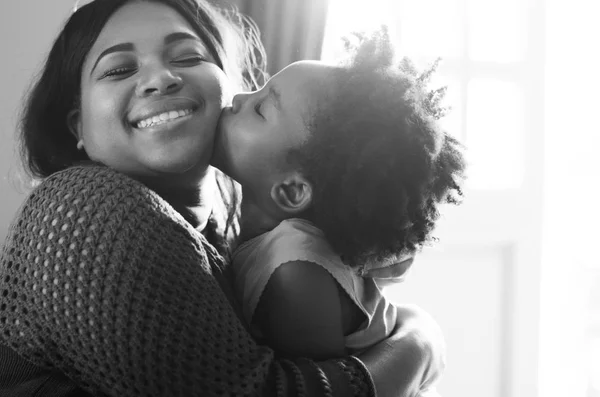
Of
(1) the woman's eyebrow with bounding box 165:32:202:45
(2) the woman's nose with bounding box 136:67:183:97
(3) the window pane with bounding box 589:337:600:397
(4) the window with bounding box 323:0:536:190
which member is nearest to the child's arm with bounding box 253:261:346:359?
(2) the woman's nose with bounding box 136:67:183:97

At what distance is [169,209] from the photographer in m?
1.03

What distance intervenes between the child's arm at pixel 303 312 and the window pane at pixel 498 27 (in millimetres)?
2206

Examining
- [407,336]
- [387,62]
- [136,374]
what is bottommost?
[407,336]

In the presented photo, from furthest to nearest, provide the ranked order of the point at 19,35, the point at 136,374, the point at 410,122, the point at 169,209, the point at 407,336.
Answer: the point at 19,35 < the point at 407,336 < the point at 410,122 < the point at 169,209 < the point at 136,374

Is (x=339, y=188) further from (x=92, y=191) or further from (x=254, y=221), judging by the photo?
(x=92, y=191)

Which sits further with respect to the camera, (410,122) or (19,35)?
(19,35)

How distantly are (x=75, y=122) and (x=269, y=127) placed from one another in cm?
45

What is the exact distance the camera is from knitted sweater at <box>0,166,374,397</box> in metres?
0.92

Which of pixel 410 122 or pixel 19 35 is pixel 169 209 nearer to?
pixel 410 122

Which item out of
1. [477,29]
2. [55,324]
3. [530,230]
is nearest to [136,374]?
[55,324]

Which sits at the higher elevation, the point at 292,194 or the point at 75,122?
Answer: the point at 75,122

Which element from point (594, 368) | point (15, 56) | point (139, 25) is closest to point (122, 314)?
point (139, 25)

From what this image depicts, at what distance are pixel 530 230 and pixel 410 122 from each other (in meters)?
1.99

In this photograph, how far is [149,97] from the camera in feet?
4.21
